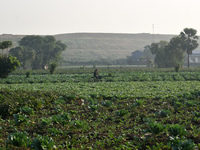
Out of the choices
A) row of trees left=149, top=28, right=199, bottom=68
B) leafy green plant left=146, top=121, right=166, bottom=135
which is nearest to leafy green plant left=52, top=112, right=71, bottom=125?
leafy green plant left=146, top=121, right=166, bottom=135

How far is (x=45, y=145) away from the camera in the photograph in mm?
8758

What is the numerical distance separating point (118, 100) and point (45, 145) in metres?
10.3

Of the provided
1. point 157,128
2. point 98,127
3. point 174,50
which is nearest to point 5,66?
point 98,127

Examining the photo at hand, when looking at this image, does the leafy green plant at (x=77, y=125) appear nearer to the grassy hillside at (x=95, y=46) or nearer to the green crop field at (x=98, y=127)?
the green crop field at (x=98, y=127)

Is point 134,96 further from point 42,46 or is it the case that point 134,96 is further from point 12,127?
point 42,46

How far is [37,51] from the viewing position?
93438 millimetres

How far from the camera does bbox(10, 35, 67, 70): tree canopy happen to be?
3282 inches

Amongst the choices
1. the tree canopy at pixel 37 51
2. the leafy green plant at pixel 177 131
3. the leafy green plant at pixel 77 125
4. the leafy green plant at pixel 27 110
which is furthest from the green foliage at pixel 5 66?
the tree canopy at pixel 37 51

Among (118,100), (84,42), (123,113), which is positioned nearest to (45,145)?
(123,113)

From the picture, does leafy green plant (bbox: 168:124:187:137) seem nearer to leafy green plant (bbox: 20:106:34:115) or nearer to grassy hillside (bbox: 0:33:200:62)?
leafy green plant (bbox: 20:106:34:115)

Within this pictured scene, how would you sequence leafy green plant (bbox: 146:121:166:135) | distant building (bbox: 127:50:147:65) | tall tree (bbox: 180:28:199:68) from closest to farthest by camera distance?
leafy green plant (bbox: 146:121:166:135), tall tree (bbox: 180:28:199:68), distant building (bbox: 127:50:147:65)

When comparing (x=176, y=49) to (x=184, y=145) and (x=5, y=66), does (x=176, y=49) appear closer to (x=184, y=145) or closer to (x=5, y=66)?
(x=5, y=66)

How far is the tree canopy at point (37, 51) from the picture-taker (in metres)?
83.4

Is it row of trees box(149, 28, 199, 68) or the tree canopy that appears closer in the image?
row of trees box(149, 28, 199, 68)
